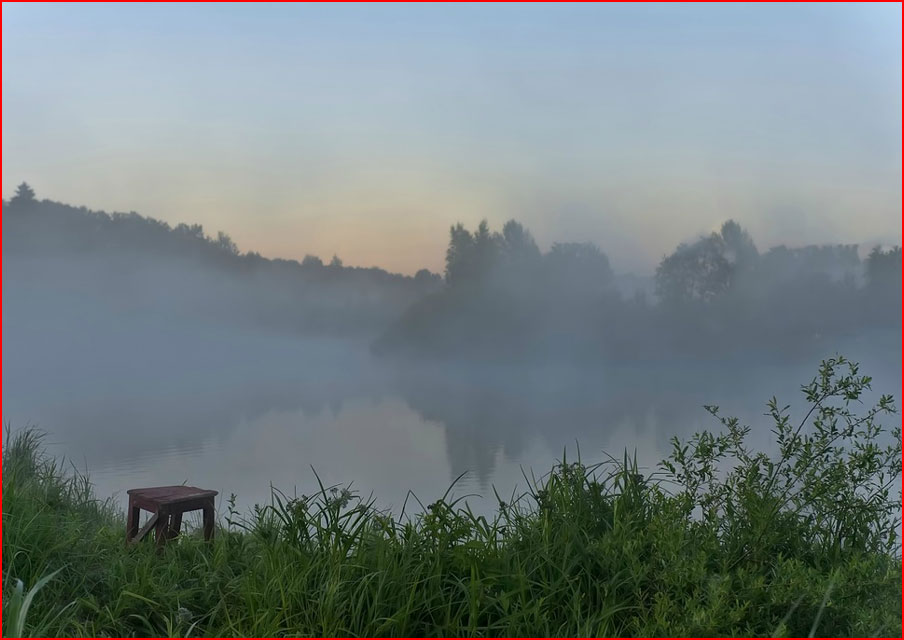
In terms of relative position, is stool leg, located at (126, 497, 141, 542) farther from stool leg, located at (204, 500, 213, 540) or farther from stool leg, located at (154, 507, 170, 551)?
stool leg, located at (204, 500, 213, 540)

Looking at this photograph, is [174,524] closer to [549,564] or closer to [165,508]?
[165,508]

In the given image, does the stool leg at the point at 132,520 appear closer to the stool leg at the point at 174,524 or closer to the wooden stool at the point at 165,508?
the wooden stool at the point at 165,508

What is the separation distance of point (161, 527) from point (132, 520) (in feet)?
0.88

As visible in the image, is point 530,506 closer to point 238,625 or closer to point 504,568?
point 504,568

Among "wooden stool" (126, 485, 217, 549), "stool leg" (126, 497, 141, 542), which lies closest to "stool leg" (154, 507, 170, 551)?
"wooden stool" (126, 485, 217, 549)

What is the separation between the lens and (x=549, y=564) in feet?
11.6

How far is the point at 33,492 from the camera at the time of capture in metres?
5.22

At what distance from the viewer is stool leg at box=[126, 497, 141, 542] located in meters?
4.49

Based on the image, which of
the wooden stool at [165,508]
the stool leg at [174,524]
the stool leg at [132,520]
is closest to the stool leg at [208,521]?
the wooden stool at [165,508]

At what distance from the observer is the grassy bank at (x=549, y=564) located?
326 centimetres

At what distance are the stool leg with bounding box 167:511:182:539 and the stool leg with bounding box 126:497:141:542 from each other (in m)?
0.24

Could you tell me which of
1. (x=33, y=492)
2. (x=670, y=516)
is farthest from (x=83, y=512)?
(x=670, y=516)

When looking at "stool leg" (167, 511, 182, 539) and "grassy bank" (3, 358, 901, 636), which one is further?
"stool leg" (167, 511, 182, 539)

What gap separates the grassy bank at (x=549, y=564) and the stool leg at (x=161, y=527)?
7 centimetres
